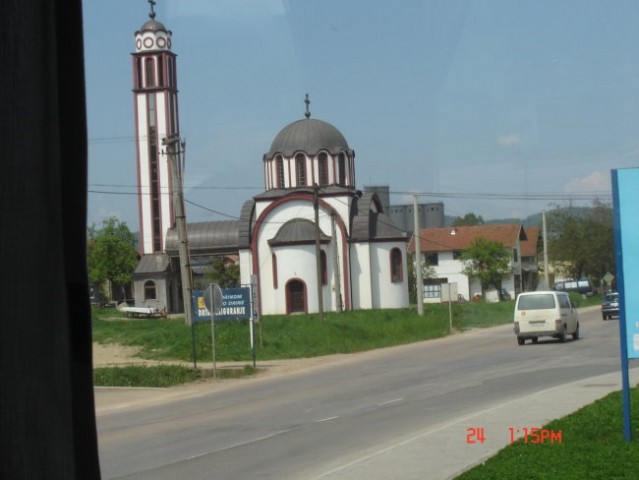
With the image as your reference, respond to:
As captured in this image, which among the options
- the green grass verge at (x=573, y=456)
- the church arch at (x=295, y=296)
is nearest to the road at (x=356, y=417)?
the green grass verge at (x=573, y=456)

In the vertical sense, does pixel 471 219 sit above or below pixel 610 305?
above

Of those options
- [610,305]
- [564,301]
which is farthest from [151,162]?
[564,301]

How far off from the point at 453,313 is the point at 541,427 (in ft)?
104

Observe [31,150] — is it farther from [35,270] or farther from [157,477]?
[157,477]

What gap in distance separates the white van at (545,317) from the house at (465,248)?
279 centimetres

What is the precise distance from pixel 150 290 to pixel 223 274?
13.2ft

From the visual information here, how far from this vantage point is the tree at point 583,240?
59.4 ft

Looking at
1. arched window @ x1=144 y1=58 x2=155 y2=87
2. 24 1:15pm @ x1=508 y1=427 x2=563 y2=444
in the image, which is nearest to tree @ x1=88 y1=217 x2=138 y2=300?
arched window @ x1=144 y1=58 x2=155 y2=87

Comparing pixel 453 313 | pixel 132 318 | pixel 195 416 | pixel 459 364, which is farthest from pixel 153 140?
pixel 195 416

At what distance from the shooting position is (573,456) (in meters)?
8.38

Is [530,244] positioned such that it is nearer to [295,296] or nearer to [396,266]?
[295,296]

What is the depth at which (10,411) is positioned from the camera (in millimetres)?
2820

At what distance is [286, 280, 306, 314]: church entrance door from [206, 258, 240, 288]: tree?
3.00 m

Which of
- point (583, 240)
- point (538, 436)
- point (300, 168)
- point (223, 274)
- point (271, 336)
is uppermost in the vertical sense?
point (300, 168)
